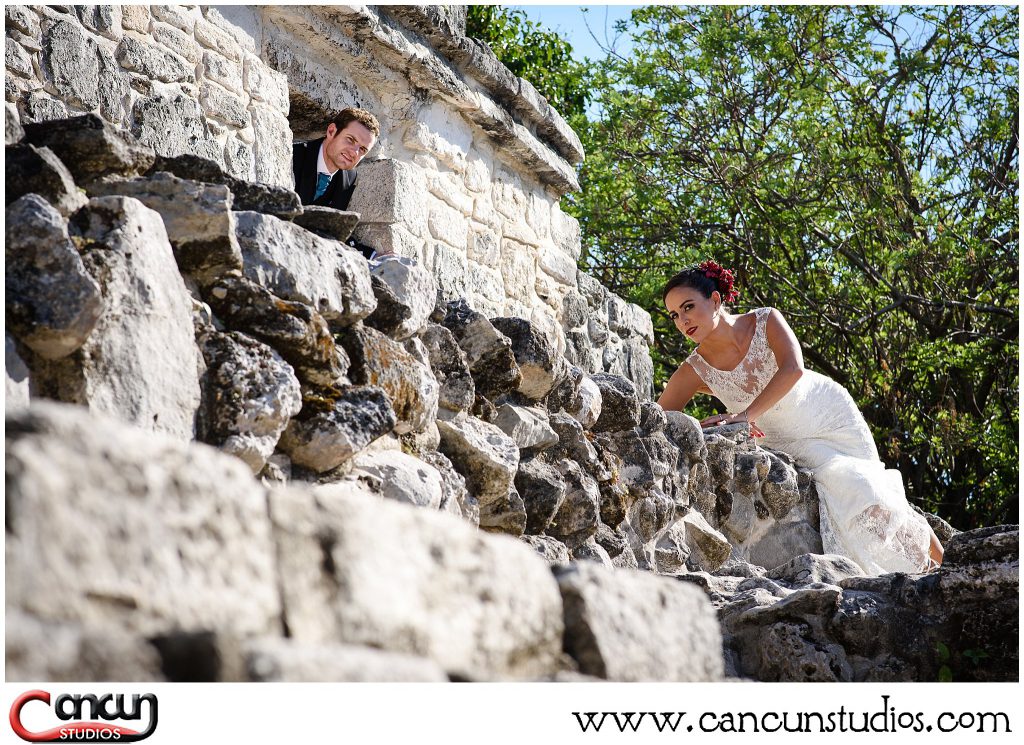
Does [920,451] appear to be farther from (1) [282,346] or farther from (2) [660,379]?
(1) [282,346]

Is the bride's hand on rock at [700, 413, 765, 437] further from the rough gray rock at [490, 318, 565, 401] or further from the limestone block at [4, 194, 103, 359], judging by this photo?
the limestone block at [4, 194, 103, 359]

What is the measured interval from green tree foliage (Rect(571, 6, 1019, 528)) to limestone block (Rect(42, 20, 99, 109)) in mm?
6201

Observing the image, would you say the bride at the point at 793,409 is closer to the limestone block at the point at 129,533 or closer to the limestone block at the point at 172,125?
the limestone block at the point at 172,125

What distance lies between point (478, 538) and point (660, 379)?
8252mm

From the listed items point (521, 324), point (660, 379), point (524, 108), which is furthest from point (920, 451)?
point (521, 324)

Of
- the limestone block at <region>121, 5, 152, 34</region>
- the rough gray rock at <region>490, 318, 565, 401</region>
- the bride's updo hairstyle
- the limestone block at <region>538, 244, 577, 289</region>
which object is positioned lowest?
the rough gray rock at <region>490, 318, 565, 401</region>

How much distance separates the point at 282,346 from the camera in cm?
207

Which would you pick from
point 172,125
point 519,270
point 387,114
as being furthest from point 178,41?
point 519,270

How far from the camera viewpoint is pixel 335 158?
12.0 feet

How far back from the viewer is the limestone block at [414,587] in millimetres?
1115

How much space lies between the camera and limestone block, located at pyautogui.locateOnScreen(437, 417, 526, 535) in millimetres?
2744

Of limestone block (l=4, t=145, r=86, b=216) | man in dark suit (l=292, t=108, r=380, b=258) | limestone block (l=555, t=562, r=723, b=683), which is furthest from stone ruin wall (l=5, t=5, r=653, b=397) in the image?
limestone block (l=555, t=562, r=723, b=683)

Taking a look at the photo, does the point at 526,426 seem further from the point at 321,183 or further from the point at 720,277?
the point at 720,277

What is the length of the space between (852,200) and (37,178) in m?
7.77
